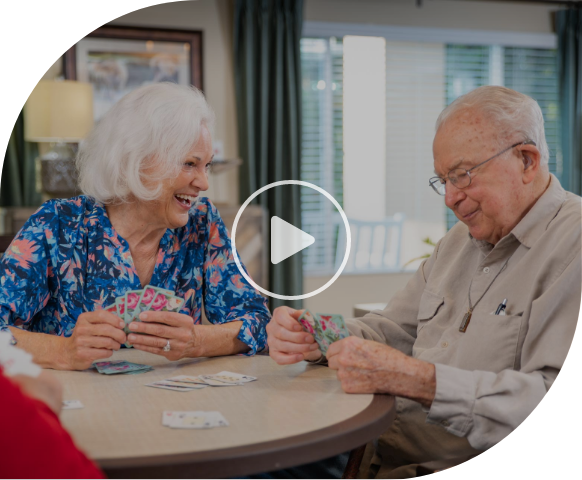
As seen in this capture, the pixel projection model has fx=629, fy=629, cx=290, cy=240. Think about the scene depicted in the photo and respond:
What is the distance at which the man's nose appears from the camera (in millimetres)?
1536

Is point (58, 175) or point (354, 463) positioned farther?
point (58, 175)

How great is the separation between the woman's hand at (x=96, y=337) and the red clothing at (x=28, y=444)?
631 millimetres

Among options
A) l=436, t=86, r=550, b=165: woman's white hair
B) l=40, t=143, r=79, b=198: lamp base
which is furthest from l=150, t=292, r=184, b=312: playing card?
l=40, t=143, r=79, b=198: lamp base

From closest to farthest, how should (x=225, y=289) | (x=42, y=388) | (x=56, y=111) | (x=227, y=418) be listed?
(x=42, y=388), (x=227, y=418), (x=225, y=289), (x=56, y=111)

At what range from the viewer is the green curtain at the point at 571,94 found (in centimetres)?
561

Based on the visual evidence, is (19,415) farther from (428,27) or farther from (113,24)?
(428,27)

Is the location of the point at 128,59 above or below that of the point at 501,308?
above

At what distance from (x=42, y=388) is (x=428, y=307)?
3.43 ft

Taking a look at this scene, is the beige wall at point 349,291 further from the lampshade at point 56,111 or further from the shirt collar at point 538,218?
the shirt collar at point 538,218

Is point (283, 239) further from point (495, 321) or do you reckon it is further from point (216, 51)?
point (495, 321)

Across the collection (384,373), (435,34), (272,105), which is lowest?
(384,373)

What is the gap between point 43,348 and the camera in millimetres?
1486

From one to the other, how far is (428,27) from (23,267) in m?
4.64

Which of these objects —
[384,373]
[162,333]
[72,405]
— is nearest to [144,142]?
[162,333]
